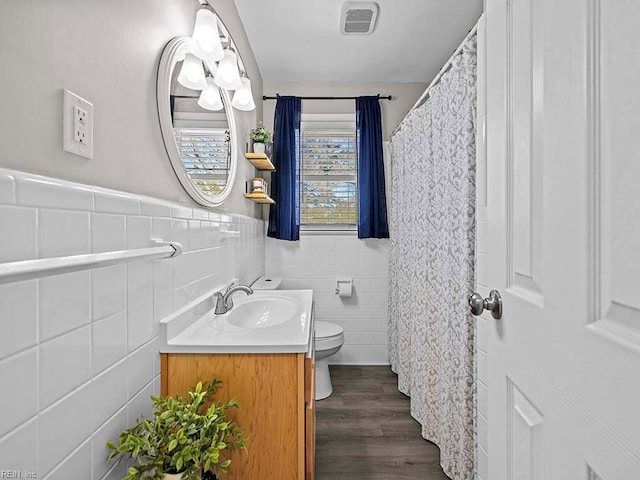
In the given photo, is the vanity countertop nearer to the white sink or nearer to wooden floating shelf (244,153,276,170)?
the white sink

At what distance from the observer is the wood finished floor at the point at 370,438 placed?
5.79 ft

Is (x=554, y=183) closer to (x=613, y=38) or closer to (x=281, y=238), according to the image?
(x=613, y=38)

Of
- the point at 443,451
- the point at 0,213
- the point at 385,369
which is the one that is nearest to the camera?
the point at 0,213

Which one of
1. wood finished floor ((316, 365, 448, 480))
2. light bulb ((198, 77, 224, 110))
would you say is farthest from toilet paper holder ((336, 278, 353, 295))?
light bulb ((198, 77, 224, 110))

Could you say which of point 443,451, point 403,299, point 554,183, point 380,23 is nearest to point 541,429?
point 554,183

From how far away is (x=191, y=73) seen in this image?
1.41 m

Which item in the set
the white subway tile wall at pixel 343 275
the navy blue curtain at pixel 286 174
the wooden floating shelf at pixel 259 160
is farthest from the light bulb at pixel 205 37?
the white subway tile wall at pixel 343 275

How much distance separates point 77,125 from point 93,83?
0.46ft

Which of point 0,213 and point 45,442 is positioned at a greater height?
point 0,213

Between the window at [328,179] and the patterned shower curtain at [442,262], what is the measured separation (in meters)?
0.66

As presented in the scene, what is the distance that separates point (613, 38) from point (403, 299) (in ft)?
7.40

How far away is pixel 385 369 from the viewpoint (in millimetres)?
3064

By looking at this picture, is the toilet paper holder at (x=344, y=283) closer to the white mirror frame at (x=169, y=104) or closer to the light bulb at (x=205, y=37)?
the white mirror frame at (x=169, y=104)

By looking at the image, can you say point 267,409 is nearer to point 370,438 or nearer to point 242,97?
point 370,438
